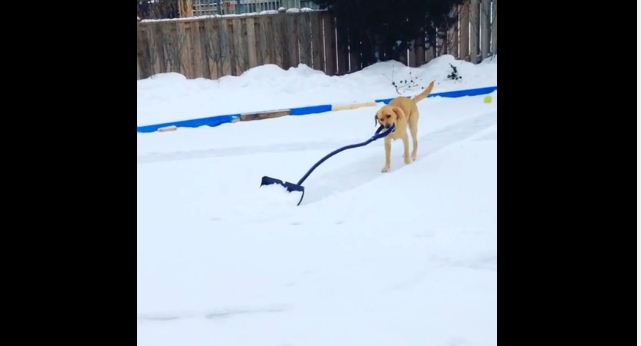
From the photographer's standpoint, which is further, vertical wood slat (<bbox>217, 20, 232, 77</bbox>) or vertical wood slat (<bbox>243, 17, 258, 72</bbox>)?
vertical wood slat (<bbox>243, 17, 258, 72</bbox>)

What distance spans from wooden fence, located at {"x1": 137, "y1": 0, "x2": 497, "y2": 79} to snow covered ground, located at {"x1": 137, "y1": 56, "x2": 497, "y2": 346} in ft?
10.0

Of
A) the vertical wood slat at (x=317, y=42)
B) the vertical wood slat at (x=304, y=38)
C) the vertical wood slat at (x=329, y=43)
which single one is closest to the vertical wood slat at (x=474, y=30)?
the vertical wood slat at (x=329, y=43)

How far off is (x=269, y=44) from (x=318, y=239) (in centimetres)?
723

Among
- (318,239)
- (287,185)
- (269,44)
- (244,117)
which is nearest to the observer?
(318,239)

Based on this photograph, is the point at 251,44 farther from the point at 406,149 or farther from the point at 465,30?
the point at 406,149

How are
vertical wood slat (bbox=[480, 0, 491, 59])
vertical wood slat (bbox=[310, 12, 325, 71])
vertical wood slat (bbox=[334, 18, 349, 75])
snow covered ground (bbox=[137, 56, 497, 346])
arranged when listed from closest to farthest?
1. snow covered ground (bbox=[137, 56, 497, 346])
2. vertical wood slat (bbox=[310, 12, 325, 71])
3. vertical wood slat (bbox=[334, 18, 349, 75])
4. vertical wood slat (bbox=[480, 0, 491, 59])

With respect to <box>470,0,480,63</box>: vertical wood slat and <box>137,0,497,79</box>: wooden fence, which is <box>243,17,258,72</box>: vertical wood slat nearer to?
<box>137,0,497,79</box>: wooden fence

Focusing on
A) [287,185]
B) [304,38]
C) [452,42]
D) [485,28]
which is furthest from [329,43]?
[287,185]

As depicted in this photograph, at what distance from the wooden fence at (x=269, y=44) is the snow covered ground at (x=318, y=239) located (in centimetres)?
306

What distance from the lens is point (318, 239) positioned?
10.8ft

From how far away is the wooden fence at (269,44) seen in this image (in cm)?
970

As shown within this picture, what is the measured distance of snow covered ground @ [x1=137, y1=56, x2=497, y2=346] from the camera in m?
2.24

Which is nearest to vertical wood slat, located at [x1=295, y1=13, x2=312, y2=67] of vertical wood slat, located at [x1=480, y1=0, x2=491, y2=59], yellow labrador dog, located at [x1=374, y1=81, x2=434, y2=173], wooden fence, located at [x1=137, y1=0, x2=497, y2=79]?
wooden fence, located at [x1=137, y1=0, x2=497, y2=79]

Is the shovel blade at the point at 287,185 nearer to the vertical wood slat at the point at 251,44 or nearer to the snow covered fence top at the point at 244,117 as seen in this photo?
the snow covered fence top at the point at 244,117
